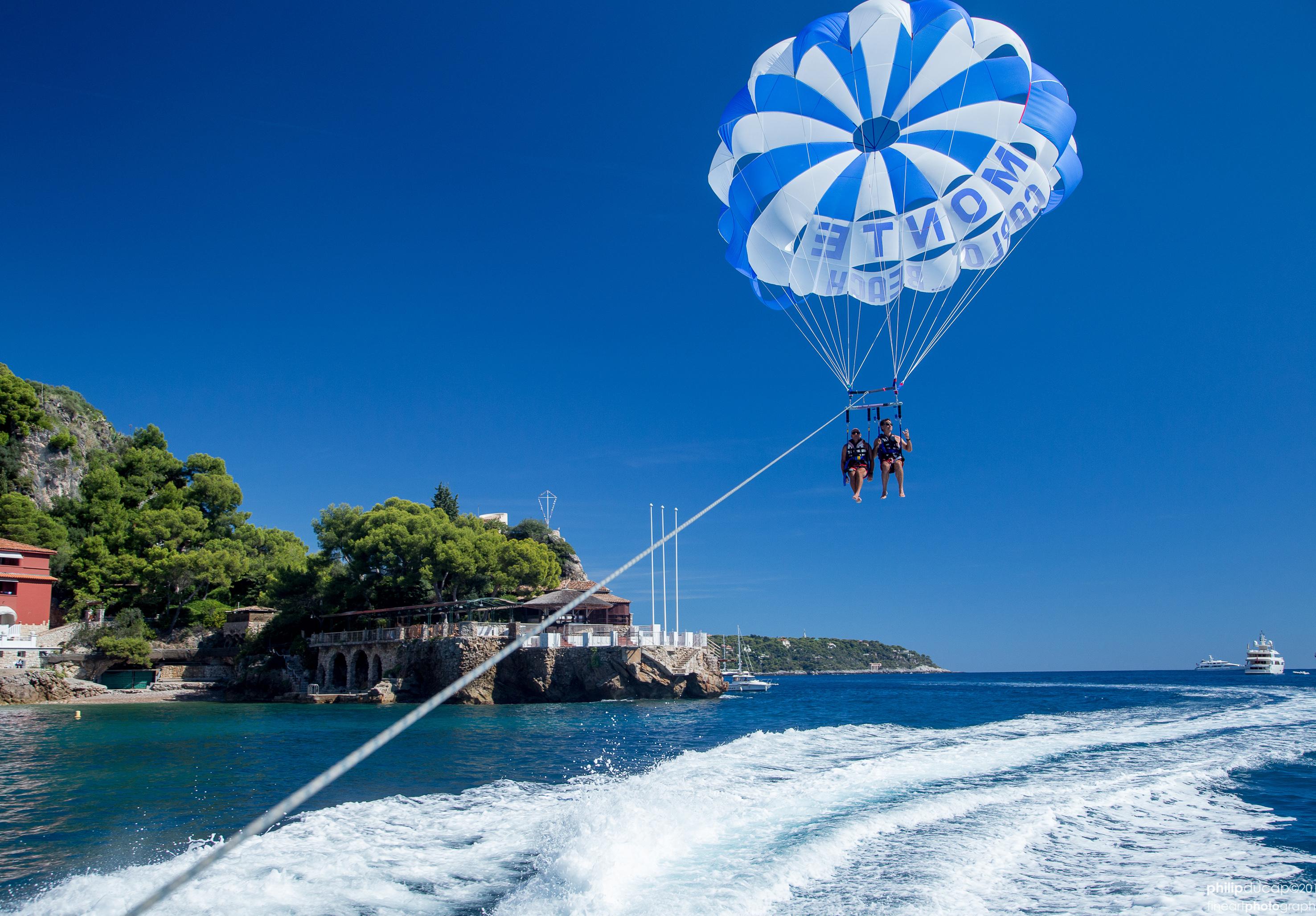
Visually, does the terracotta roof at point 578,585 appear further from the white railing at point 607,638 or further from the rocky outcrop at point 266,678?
the rocky outcrop at point 266,678

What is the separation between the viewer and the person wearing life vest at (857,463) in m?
10.1

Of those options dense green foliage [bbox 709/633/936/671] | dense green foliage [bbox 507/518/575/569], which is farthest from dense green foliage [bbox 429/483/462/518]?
dense green foliage [bbox 709/633/936/671]

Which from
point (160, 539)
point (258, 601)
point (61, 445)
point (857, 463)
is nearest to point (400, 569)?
point (258, 601)

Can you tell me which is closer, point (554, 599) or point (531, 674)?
point (531, 674)

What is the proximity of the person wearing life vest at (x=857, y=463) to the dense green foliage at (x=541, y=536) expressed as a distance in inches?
1613

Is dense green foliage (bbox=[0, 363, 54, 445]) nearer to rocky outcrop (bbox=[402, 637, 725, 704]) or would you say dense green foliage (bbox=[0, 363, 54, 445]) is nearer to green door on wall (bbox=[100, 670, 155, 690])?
green door on wall (bbox=[100, 670, 155, 690])

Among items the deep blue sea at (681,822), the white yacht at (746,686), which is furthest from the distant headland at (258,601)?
the deep blue sea at (681,822)

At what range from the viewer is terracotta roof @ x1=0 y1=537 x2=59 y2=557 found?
36.2 m

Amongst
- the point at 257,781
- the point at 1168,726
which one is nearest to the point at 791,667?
the point at 1168,726

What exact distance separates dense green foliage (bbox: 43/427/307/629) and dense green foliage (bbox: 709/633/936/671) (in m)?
93.2

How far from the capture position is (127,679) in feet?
122

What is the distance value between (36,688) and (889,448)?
3389 cm

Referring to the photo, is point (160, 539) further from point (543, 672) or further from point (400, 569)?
point (543, 672)

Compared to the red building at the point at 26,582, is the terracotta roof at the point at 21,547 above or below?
above
